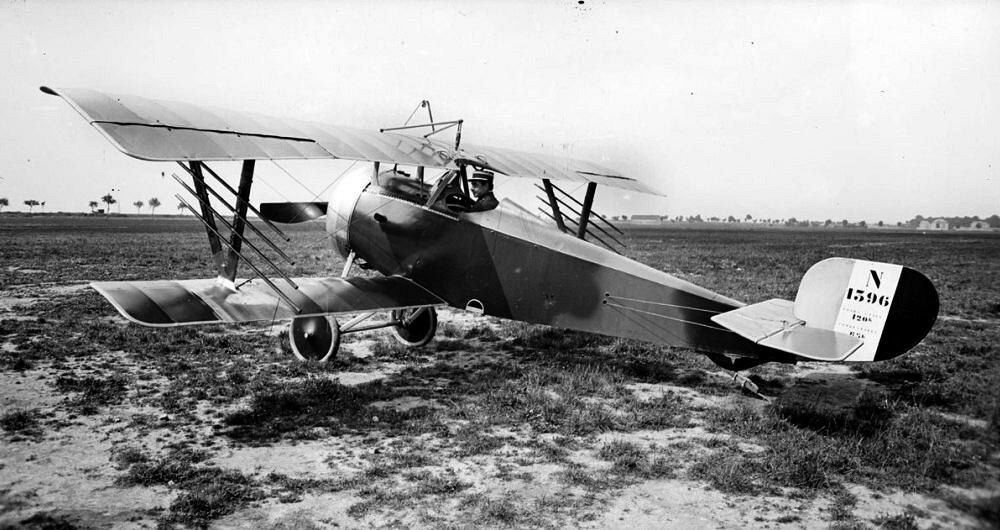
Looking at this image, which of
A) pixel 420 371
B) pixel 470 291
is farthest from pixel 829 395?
pixel 420 371

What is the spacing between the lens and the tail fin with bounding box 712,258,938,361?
4824 millimetres

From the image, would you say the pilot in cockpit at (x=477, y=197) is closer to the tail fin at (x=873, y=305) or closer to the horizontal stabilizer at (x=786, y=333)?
the horizontal stabilizer at (x=786, y=333)

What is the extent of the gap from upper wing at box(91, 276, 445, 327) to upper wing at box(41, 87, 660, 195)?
163 centimetres

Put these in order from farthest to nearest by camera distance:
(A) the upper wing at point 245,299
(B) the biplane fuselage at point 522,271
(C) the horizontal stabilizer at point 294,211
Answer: (C) the horizontal stabilizer at point 294,211 < (B) the biplane fuselage at point 522,271 < (A) the upper wing at point 245,299

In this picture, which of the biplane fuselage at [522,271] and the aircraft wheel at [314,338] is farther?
the aircraft wheel at [314,338]

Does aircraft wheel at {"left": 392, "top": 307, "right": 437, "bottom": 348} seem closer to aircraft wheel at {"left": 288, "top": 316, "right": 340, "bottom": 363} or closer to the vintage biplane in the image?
the vintage biplane

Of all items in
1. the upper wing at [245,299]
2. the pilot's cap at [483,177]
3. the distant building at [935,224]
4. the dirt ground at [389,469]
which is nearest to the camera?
the dirt ground at [389,469]

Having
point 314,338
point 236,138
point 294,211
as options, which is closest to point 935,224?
point 294,211

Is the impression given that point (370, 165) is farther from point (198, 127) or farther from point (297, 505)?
point (297, 505)

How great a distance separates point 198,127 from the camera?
5.48m

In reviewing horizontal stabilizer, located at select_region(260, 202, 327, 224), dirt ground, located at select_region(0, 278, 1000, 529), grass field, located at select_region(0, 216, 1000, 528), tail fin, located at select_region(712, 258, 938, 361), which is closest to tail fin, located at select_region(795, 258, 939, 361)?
tail fin, located at select_region(712, 258, 938, 361)

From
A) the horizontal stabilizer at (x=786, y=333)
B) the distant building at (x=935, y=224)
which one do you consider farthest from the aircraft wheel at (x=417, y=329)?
the distant building at (x=935, y=224)

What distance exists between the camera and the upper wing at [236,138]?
4809 mm

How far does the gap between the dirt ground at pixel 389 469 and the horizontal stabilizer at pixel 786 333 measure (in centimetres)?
98
